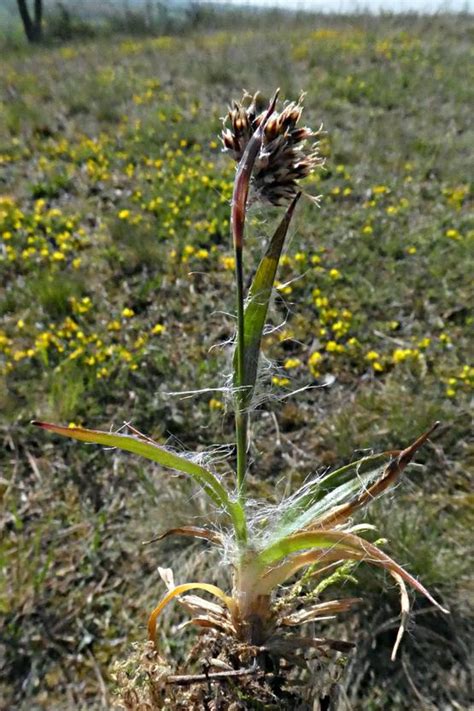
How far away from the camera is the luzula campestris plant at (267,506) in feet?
2.48

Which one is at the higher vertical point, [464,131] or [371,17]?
[371,17]

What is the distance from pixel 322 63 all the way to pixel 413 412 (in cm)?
517

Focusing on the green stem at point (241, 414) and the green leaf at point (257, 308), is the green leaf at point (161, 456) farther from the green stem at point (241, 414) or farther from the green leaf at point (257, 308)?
the green leaf at point (257, 308)

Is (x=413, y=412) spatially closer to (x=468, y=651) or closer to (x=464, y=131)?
(x=468, y=651)

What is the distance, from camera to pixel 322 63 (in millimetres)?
6082

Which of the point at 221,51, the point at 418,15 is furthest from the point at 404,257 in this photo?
the point at 418,15

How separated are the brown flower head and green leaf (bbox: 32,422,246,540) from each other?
408 millimetres

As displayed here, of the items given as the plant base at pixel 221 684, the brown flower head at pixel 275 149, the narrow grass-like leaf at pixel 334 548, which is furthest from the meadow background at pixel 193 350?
the plant base at pixel 221 684

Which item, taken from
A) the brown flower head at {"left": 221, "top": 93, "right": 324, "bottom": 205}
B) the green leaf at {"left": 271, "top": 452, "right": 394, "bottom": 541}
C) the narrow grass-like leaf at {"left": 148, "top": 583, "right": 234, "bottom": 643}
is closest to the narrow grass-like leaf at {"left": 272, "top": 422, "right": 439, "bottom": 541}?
the green leaf at {"left": 271, "top": 452, "right": 394, "bottom": 541}

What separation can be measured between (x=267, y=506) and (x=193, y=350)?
168 centimetres

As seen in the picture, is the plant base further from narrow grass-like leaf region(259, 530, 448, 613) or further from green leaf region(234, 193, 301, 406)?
green leaf region(234, 193, 301, 406)

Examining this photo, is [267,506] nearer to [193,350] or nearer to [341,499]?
[341,499]

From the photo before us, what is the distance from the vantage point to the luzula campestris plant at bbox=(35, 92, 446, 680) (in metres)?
0.75

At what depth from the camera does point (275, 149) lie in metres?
0.74
